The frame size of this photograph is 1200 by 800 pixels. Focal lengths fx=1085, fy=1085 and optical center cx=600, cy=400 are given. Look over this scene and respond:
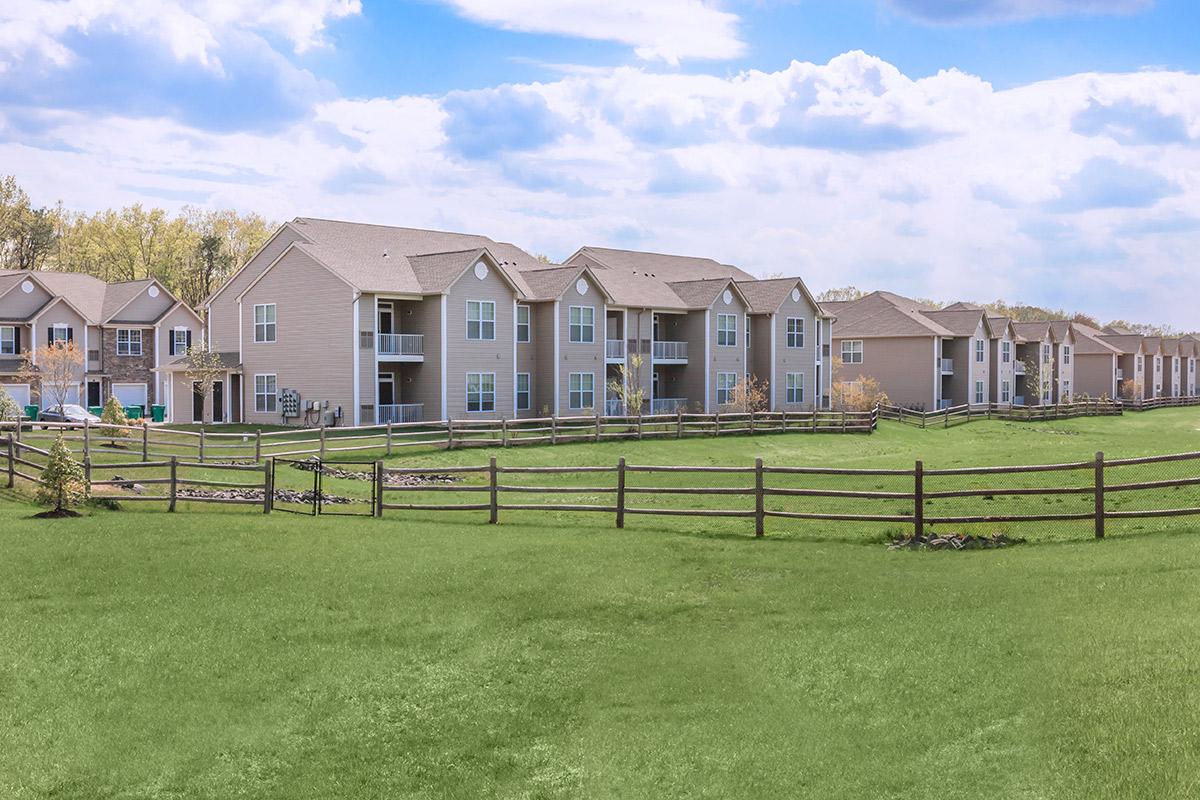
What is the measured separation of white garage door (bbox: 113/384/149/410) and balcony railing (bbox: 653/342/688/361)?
32.2 metres

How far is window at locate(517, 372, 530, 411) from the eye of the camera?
52.5m

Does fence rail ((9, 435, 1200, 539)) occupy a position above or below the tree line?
below

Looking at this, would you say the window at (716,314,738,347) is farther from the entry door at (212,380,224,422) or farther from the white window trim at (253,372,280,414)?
the entry door at (212,380,224,422)

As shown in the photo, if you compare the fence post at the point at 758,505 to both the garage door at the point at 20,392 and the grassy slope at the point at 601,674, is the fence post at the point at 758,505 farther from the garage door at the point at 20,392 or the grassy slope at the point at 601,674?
the garage door at the point at 20,392

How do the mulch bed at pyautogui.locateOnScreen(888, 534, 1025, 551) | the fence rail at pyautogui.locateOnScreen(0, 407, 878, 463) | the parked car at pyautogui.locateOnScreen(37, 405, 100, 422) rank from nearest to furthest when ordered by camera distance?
the mulch bed at pyautogui.locateOnScreen(888, 534, 1025, 551) → the fence rail at pyautogui.locateOnScreen(0, 407, 878, 463) → the parked car at pyautogui.locateOnScreen(37, 405, 100, 422)

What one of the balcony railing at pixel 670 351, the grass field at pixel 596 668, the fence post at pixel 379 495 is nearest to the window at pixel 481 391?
the balcony railing at pixel 670 351

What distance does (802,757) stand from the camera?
966 centimetres

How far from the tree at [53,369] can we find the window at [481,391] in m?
24.0

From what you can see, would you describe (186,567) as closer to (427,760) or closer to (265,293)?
(427,760)

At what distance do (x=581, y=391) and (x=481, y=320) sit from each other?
736cm

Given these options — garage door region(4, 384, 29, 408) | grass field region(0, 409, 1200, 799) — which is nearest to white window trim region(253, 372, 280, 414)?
garage door region(4, 384, 29, 408)

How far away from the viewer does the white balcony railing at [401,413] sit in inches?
1875

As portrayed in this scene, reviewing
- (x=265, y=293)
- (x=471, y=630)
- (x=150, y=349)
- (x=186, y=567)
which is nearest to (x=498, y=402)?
(x=265, y=293)

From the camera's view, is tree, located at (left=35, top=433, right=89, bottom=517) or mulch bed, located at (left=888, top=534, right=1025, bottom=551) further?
tree, located at (left=35, top=433, right=89, bottom=517)
